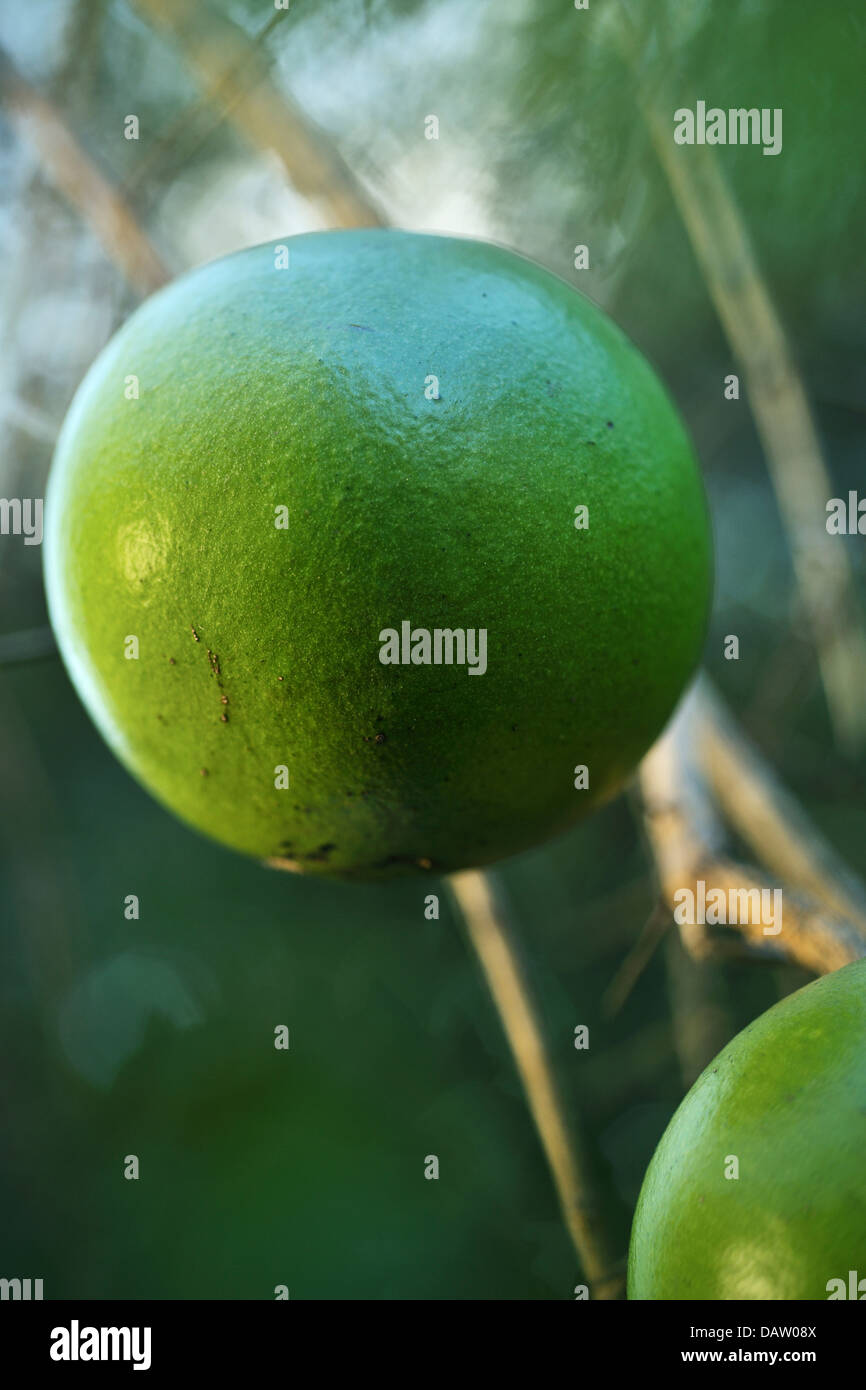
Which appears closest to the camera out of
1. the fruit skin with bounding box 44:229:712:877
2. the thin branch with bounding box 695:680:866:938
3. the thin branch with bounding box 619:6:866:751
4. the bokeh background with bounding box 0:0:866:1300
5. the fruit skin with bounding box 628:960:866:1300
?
the fruit skin with bounding box 628:960:866:1300

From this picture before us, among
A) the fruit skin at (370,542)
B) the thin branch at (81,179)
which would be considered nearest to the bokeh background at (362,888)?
the thin branch at (81,179)

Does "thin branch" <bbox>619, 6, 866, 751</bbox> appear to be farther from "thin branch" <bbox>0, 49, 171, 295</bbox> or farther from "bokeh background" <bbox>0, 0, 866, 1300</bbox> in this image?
"thin branch" <bbox>0, 49, 171, 295</bbox>

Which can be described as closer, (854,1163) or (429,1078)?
(854,1163)

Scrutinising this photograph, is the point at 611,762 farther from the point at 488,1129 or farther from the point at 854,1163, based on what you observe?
the point at 488,1129

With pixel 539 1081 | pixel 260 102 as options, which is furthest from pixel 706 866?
pixel 260 102

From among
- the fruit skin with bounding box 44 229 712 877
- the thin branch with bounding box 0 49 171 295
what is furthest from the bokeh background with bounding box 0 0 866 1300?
the fruit skin with bounding box 44 229 712 877

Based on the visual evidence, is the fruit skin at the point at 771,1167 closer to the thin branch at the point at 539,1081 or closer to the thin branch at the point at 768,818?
the thin branch at the point at 768,818
